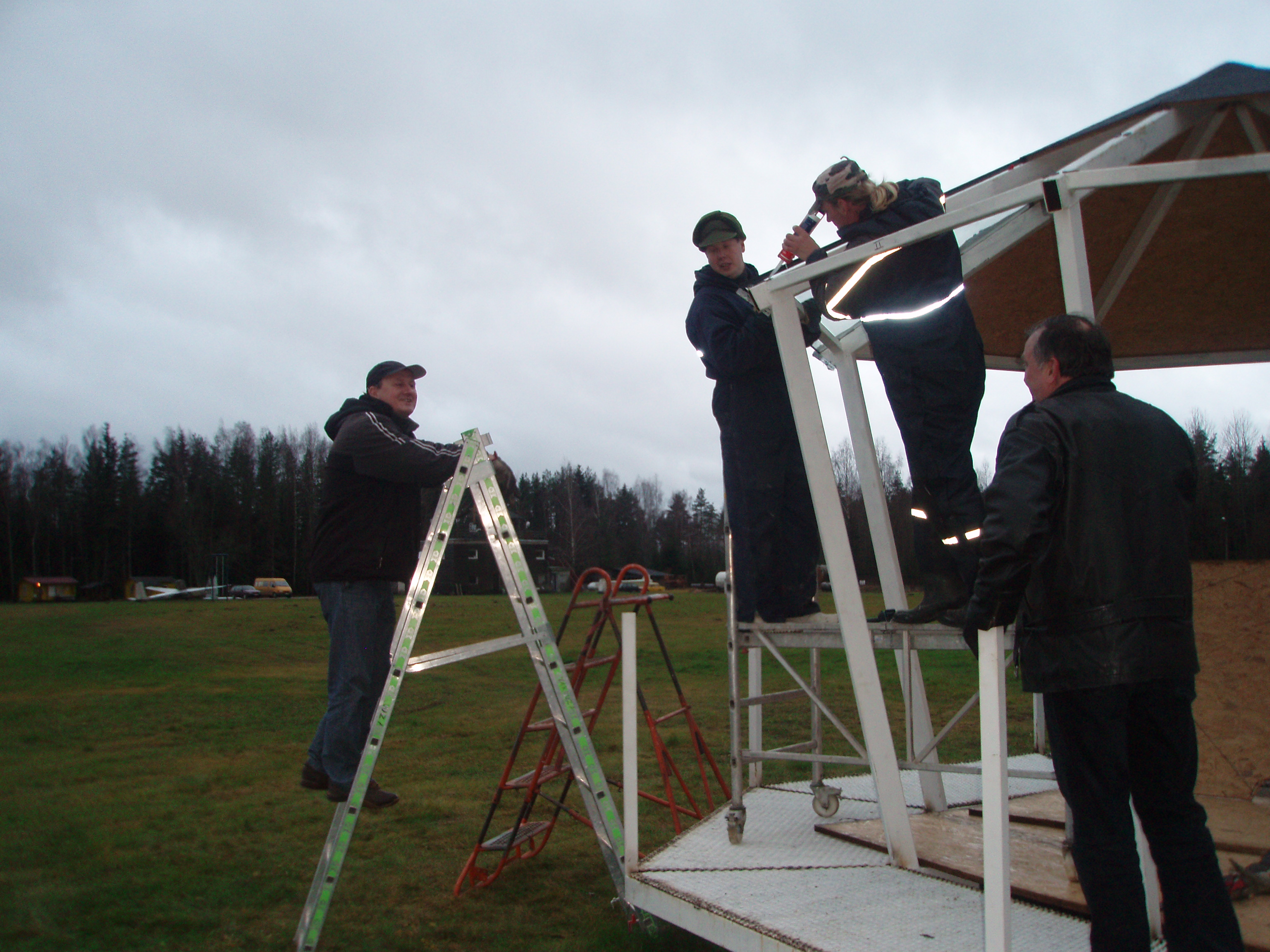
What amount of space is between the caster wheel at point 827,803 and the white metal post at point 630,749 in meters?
1.25

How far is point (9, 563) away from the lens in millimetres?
66688

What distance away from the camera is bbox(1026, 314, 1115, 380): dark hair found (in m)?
2.51

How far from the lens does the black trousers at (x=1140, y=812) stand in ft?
7.20

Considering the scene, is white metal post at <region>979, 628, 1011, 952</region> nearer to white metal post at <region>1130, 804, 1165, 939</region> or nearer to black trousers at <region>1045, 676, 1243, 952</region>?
black trousers at <region>1045, 676, 1243, 952</region>

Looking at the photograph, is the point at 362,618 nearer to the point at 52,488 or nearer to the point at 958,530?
the point at 958,530

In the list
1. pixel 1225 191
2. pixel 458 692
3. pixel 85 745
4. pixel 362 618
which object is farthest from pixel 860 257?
pixel 458 692

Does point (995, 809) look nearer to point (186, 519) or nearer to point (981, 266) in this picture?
point (981, 266)

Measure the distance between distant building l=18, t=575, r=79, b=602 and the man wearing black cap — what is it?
235 ft

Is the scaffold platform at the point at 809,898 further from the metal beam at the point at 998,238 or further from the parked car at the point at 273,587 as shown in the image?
the parked car at the point at 273,587

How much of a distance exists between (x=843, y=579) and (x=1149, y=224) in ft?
8.21

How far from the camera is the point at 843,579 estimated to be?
3.40 metres

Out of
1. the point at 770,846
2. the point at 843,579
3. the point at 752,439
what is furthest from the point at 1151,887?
the point at 752,439

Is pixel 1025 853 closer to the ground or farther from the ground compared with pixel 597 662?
closer to the ground

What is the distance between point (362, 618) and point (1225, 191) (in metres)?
4.59
